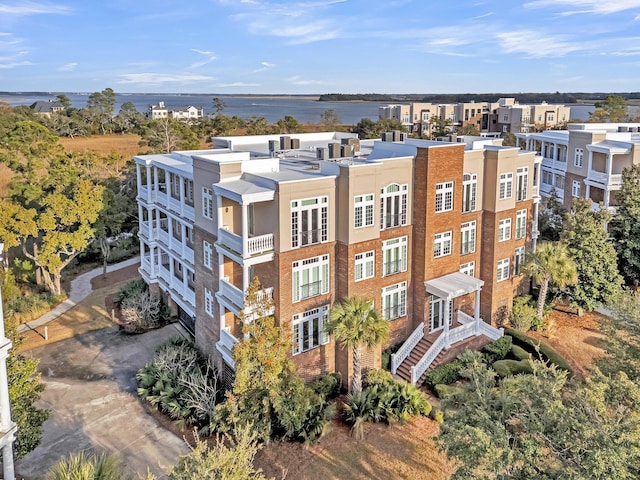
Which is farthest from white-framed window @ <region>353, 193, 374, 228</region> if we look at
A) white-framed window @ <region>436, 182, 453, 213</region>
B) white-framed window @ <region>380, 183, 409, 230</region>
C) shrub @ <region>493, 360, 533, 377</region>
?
shrub @ <region>493, 360, 533, 377</region>

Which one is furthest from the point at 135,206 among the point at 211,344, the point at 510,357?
the point at 510,357

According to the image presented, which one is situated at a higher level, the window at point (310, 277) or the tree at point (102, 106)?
the tree at point (102, 106)

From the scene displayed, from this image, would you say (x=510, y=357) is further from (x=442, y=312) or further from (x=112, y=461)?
(x=112, y=461)

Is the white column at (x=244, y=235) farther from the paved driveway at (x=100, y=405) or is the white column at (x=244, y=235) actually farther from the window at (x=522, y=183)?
the window at (x=522, y=183)

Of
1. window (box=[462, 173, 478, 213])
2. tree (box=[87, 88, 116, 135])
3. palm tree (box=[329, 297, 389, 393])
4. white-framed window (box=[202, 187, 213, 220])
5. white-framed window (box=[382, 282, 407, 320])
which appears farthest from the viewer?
tree (box=[87, 88, 116, 135])

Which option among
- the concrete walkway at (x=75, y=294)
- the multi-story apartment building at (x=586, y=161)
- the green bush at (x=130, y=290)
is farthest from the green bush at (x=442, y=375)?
the concrete walkway at (x=75, y=294)

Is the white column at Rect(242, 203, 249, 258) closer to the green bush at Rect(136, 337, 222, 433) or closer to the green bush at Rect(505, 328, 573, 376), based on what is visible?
the green bush at Rect(136, 337, 222, 433)
